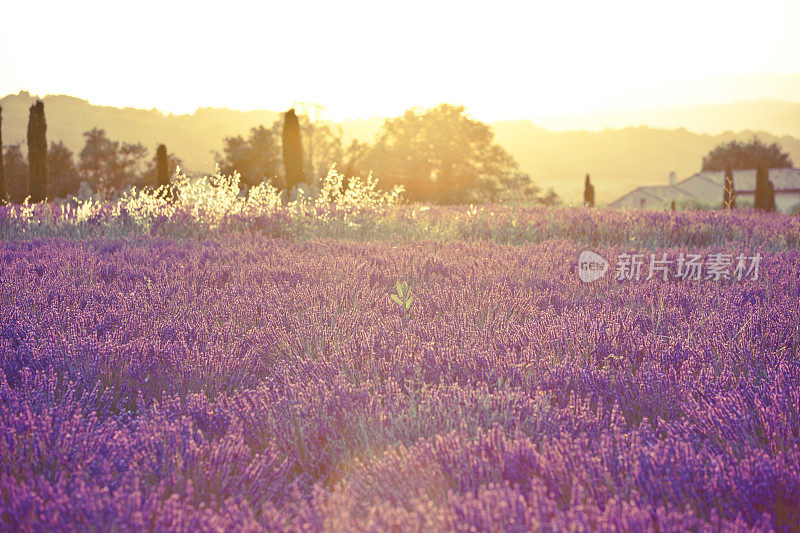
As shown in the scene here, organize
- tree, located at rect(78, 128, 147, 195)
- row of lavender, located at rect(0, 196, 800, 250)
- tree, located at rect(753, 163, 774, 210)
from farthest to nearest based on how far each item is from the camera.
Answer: tree, located at rect(78, 128, 147, 195)
tree, located at rect(753, 163, 774, 210)
row of lavender, located at rect(0, 196, 800, 250)

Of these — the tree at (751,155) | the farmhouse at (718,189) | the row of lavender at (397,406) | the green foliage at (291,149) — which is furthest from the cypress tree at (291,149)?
the tree at (751,155)

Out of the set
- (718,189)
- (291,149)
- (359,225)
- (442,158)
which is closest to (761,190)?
(442,158)

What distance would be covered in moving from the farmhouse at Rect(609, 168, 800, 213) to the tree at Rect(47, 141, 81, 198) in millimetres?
48679

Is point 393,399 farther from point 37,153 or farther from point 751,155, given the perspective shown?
point 751,155

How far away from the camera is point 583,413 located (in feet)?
6.16

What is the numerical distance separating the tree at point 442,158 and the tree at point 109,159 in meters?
24.0

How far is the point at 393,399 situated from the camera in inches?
79.7

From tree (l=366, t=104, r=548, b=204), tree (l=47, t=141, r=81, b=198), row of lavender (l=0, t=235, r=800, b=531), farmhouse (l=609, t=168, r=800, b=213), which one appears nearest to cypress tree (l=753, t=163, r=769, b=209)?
tree (l=366, t=104, r=548, b=204)

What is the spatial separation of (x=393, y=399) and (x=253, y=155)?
47.7 meters

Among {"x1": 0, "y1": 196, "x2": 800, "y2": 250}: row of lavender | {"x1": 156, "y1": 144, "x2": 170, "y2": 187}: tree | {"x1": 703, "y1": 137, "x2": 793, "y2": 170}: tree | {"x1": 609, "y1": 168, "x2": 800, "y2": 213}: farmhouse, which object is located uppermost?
{"x1": 703, "y1": 137, "x2": 793, "y2": 170}: tree

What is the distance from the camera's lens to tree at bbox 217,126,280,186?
147 ft

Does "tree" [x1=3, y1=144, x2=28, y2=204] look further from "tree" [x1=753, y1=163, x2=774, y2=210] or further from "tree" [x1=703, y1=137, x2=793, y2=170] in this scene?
"tree" [x1=703, y1=137, x2=793, y2=170]

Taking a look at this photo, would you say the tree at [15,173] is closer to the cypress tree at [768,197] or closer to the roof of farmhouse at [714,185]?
the cypress tree at [768,197]

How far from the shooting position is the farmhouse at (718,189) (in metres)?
60.4
